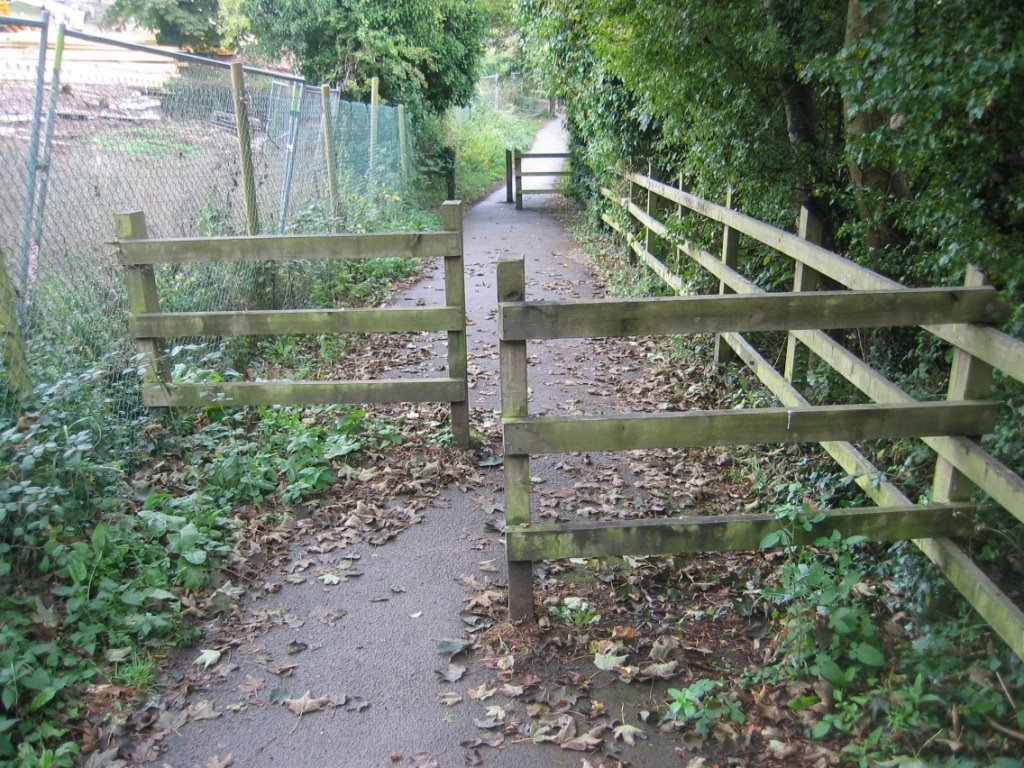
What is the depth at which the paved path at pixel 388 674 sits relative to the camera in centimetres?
309

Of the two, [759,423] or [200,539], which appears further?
[200,539]

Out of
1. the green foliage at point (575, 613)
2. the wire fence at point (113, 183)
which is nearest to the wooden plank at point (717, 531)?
the green foliage at point (575, 613)

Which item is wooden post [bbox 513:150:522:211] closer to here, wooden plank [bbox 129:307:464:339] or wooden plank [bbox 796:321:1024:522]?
wooden plank [bbox 129:307:464:339]

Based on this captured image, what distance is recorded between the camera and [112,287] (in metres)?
5.69

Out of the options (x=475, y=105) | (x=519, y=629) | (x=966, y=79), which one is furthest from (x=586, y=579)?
(x=475, y=105)

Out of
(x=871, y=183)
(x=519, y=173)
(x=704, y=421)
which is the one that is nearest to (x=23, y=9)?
(x=519, y=173)

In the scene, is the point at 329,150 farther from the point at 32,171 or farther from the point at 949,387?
the point at 949,387

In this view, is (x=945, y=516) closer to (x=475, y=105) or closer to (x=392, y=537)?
(x=392, y=537)

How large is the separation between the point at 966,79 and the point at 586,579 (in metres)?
2.67

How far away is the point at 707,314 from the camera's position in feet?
10.9

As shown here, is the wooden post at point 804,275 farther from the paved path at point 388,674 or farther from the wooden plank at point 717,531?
the wooden plank at point 717,531

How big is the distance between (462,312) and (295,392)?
115cm

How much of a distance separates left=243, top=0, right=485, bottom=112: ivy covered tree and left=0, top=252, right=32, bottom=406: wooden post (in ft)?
46.7

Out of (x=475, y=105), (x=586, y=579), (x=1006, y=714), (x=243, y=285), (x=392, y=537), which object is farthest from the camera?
(x=475, y=105)
